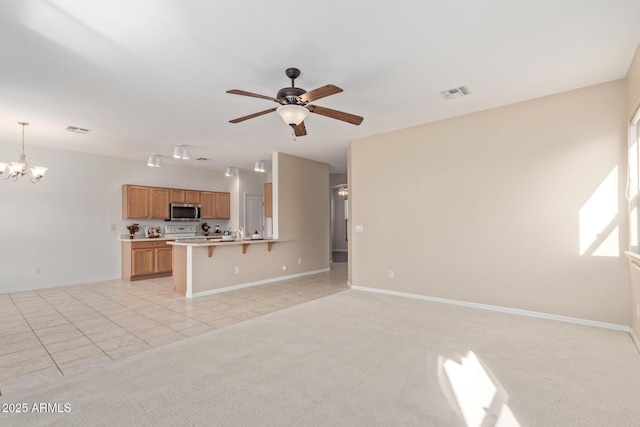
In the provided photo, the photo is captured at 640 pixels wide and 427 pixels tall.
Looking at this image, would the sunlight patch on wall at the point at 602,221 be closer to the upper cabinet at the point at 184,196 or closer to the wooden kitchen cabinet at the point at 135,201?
the upper cabinet at the point at 184,196

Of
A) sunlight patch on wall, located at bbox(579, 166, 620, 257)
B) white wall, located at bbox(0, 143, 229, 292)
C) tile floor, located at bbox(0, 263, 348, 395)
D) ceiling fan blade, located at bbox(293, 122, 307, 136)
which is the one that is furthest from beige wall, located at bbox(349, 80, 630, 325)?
white wall, located at bbox(0, 143, 229, 292)

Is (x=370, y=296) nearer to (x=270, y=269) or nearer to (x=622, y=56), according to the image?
(x=270, y=269)

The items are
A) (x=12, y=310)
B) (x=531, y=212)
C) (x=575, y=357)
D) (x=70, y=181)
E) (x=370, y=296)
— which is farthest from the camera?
(x=70, y=181)

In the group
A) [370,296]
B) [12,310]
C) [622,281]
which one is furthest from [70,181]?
[622,281]

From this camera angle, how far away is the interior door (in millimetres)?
9125

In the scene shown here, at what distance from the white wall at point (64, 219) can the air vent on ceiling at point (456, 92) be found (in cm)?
658

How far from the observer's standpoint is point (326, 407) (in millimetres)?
2078

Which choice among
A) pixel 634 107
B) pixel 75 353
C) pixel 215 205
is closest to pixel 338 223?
pixel 215 205

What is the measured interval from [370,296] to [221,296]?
2424 mm

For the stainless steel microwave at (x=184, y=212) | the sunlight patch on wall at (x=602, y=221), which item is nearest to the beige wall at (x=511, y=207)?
the sunlight patch on wall at (x=602, y=221)

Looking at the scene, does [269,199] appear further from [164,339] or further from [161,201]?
[164,339]

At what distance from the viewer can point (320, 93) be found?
2.75m

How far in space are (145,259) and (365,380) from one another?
6082mm

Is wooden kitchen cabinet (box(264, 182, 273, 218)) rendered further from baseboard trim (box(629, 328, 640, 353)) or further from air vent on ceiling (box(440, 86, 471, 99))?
baseboard trim (box(629, 328, 640, 353))
